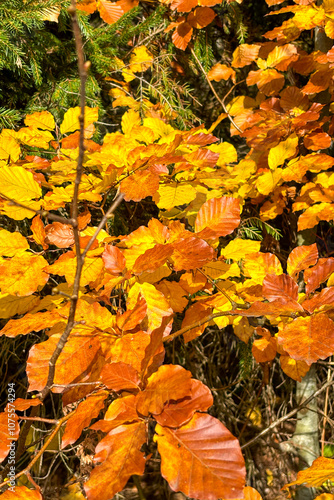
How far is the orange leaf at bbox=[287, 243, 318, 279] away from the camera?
0.81 m

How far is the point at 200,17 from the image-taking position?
1.25m

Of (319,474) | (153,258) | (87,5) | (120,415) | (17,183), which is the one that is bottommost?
(319,474)

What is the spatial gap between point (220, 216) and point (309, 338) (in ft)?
0.93

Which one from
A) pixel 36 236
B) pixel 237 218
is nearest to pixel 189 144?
pixel 237 218

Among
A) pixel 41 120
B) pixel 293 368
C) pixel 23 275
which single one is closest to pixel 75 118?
pixel 41 120

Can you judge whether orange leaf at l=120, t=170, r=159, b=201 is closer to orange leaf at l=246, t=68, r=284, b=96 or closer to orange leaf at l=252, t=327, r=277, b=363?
orange leaf at l=252, t=327, r=277, b=363

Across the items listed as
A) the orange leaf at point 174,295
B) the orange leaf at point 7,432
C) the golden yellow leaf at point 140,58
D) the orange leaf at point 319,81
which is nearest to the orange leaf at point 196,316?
the orange leaf at point 174,295

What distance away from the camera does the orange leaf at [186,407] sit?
497 mm

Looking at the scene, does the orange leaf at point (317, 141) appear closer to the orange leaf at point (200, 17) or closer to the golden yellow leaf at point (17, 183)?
the orange leaf at point (200, 17)

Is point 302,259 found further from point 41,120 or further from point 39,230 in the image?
point 41,120

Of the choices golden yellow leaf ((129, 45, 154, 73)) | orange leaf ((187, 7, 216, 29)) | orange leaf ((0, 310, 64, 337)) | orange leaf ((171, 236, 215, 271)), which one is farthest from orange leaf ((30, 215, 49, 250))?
orange leaf ((187, 7, 216, 29))

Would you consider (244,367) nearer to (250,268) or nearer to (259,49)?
(250,268)

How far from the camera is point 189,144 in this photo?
97 cm

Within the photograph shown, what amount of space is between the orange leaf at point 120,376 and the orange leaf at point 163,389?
2 cm
